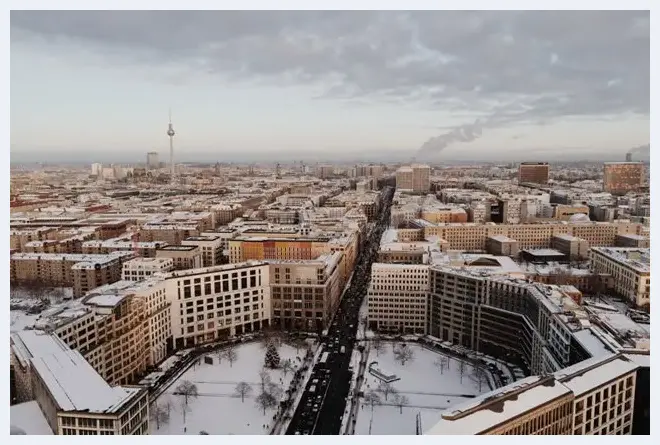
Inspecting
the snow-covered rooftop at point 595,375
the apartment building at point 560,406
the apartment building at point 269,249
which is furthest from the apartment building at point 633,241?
the apartment building at point 560,406

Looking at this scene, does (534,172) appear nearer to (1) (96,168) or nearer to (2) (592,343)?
(1) (96,168)

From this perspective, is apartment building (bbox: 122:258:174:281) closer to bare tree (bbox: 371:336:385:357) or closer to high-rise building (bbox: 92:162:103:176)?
bare tree (bbox: 371:336:385:357)

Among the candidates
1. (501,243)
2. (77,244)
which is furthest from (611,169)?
(77,244)

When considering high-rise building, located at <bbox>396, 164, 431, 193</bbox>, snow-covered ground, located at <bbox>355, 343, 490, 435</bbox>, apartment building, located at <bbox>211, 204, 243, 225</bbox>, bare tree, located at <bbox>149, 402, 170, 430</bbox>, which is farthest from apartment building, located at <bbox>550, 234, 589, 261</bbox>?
high-rise building, located at <bbox>396, 164, 431, 193</bbox>

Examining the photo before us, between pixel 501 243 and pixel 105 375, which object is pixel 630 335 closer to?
pixel 105 375

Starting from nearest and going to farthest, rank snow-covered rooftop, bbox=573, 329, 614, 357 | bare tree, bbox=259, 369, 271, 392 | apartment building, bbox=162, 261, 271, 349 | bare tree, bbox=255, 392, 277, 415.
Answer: snow-covered rooftop, bbox=573, 329, 614, 357 → bare tree, bbox=255, 392, 277, 415 → bare tree, bbox=259, 369, 271, 392 → apartment building, bbox=162, 261, 271, 349

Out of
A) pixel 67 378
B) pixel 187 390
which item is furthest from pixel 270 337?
pixel 67 378
